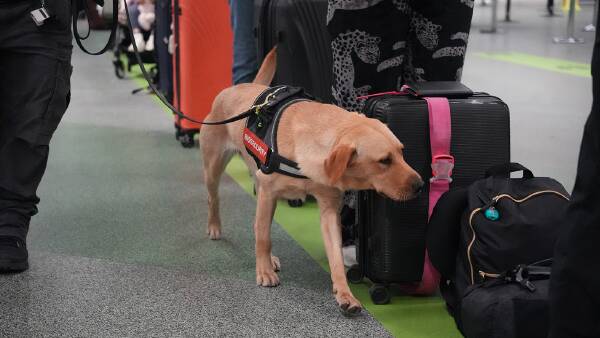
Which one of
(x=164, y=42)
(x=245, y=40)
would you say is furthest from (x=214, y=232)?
(x=164, y=42)

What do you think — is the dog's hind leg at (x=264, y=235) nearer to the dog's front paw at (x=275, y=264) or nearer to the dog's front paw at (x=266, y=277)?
the dog's front paw at (x=266, y=277)

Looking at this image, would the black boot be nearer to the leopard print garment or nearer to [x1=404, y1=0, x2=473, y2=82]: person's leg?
the leopard print garment

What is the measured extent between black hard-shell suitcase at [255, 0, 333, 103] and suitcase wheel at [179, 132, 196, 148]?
1.38 m

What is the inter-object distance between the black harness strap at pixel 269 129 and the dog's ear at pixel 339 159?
20 centimetres

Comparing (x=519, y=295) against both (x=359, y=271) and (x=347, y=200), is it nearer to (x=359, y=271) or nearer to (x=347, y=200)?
(x=359, y=271)

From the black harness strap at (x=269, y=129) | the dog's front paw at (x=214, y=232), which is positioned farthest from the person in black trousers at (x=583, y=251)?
the dog's front paw at (x=214, y=232)

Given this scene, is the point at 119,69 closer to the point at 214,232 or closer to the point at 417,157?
the point at 214,232

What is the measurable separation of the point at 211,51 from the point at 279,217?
1659 mm

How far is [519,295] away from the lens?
1908 millimetres

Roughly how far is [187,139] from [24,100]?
2.25 metres

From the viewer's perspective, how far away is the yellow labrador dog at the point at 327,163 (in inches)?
87.3

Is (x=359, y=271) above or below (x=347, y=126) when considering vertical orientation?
below

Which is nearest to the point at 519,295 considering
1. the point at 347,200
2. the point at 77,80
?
the point at 347,200

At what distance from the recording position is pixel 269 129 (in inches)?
99.5
